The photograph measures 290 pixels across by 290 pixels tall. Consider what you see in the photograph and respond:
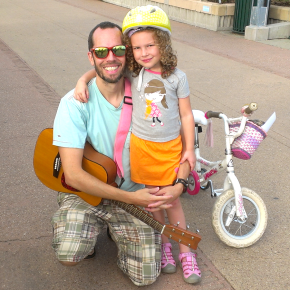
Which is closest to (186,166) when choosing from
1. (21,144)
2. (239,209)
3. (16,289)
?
(239,209)

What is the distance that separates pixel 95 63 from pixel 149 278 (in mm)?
1418

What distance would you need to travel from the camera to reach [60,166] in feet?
9.93

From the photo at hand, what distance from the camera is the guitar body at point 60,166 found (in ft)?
9.40

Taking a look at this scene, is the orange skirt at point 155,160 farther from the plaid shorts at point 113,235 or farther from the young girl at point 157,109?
the plaid shorts at point 113,235

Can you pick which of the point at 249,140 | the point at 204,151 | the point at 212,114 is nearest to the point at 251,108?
the point at 249,140

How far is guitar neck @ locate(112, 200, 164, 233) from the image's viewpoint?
2795 mm

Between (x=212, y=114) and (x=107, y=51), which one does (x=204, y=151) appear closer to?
(x=212, y=114)

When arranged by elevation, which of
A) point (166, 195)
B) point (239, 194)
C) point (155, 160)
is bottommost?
point (239, 194)

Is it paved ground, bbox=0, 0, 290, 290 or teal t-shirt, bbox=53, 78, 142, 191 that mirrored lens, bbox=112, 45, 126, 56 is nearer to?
teal t-shirt, bbox=53, 78, 142, 191

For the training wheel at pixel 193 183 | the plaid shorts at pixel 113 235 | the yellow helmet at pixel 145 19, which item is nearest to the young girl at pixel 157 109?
the yellow helmet at pixel 145 19

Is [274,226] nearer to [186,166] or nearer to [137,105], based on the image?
[186,166]

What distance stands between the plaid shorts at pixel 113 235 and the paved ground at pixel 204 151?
147 millimetres

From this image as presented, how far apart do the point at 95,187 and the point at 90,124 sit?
426 mm

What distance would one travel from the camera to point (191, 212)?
3.78m
